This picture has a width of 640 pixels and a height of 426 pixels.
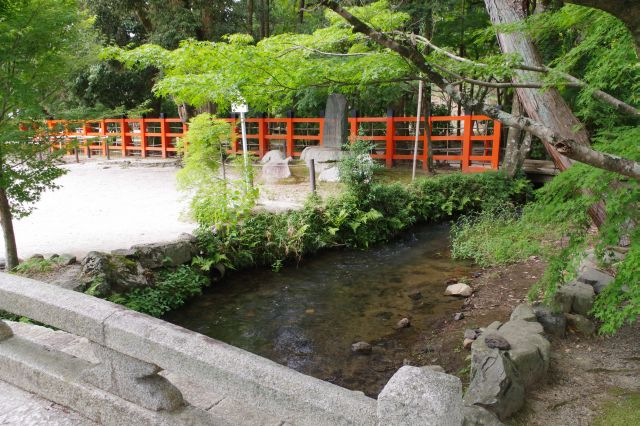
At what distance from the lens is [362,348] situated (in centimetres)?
552

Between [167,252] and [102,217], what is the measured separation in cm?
320

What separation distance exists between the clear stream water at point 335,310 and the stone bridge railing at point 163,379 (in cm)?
276

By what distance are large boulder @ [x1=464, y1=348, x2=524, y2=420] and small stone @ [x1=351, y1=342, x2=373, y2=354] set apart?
175 centimetres

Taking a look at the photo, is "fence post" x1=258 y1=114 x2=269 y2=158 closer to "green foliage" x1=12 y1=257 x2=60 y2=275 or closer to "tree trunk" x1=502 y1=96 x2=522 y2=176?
"tree trunk" x1=502 y1=96 x2=522 y2=176

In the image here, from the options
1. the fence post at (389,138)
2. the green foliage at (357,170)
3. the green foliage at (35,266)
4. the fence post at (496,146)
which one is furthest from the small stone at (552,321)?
the fence post at (389,138)

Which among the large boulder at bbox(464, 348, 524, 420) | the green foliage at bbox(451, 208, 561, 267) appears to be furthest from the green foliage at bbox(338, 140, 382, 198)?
the large boulder at bbox(464, 348, 524, 420)

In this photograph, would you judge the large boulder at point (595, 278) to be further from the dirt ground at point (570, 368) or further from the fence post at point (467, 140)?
the fence post at point (467, 140)

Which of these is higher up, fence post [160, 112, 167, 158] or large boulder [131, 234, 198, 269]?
fence post [160, 112, 167, 158]

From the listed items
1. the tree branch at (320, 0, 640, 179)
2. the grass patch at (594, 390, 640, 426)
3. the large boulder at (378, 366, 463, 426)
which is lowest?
the grass patch at (594, 390, 640, 426)

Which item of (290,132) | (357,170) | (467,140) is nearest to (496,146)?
(467,140)

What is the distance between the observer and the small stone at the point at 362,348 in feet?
18.0

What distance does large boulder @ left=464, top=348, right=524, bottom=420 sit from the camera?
354 centimetres

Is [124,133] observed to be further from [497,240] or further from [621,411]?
[621,411]

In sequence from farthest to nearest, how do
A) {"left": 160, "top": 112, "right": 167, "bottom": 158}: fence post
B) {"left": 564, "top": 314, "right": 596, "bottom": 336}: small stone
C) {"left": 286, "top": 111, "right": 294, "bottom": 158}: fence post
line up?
{"left": 160, "top": 112, "right": 167, "bottom": 158}: fence post → {"left": 286, "top": 111, "right": 294, "bottom": 158}: fence post → {"left": 564, "top": 314, "right": 596, "bottom": 336}: small stone
